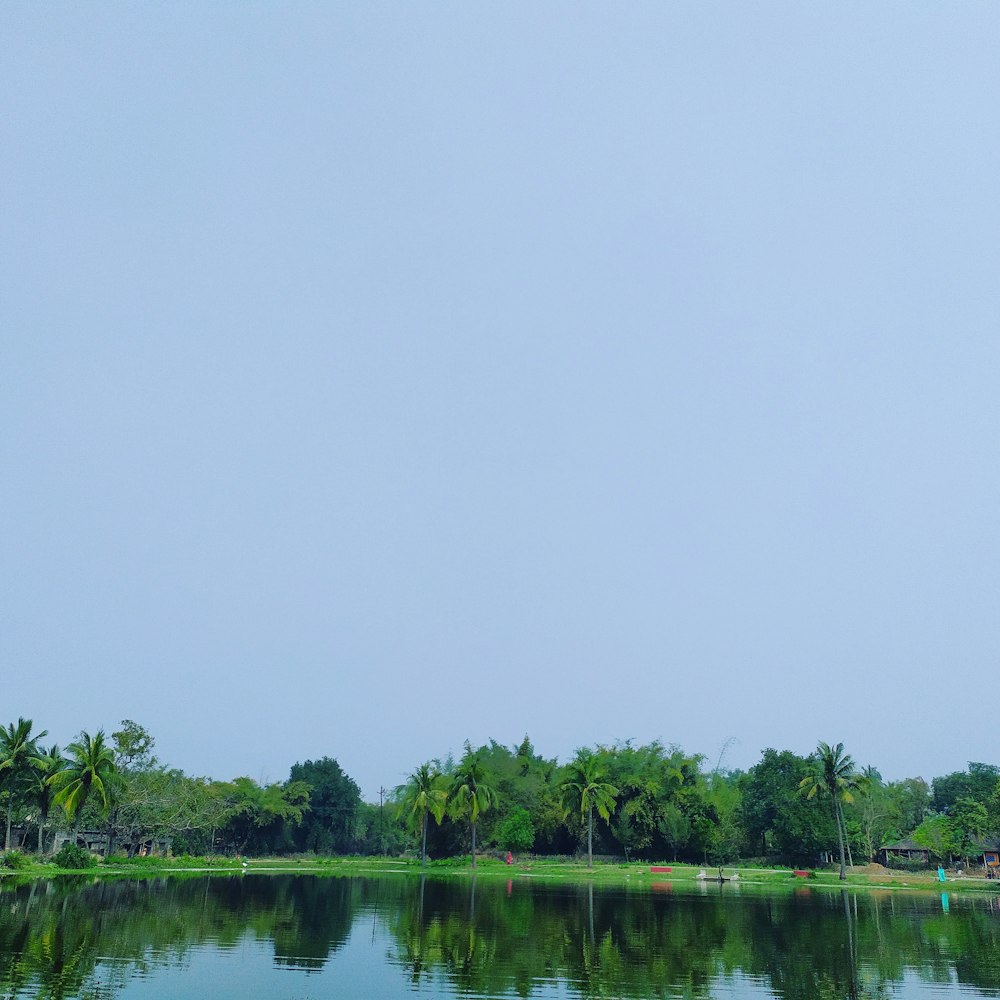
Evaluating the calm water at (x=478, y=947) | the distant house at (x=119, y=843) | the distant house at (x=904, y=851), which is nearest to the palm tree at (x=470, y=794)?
the distant house at (x=119, y=843)

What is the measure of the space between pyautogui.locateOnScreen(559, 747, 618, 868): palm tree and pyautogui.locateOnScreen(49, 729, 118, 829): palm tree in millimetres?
43196

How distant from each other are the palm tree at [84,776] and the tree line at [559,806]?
0.14m

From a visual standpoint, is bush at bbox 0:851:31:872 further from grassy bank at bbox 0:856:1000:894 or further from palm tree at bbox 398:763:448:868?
palm tree at bbox 398:763:448:868

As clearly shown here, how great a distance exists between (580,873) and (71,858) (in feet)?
145

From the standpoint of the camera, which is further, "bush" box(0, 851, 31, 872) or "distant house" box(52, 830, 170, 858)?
"distant house" box(52, 830, 170, 858)

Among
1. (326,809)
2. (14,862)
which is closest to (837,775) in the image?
(14,862)

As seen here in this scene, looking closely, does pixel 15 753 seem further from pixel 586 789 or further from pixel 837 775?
pixel 837 775

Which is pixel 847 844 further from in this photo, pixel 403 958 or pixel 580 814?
pixel 403 958

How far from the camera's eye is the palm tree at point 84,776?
72.8m

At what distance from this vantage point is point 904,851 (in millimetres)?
110625

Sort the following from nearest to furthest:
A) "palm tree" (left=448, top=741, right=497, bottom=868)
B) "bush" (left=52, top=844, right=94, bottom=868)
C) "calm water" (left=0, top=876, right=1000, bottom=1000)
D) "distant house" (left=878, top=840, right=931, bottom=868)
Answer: "calm water" (left=0, top=876, right=1000, bottom=1000) < "bush" (left=52, top=844, right=94, bottom=868) < "palm tree" (left=448, top=741, right=497, bottom=868) < "distant house" (left=878, top=840, right=931, bottom=868)

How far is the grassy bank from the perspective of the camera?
68750mm

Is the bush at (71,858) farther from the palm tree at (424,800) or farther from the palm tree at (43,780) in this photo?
the palm tree at (424,800)

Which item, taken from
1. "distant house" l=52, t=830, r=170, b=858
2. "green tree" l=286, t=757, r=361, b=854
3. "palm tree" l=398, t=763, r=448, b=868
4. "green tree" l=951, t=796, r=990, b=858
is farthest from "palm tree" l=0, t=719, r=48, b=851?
"green tree" l=951, t=796, r=990, b=858
